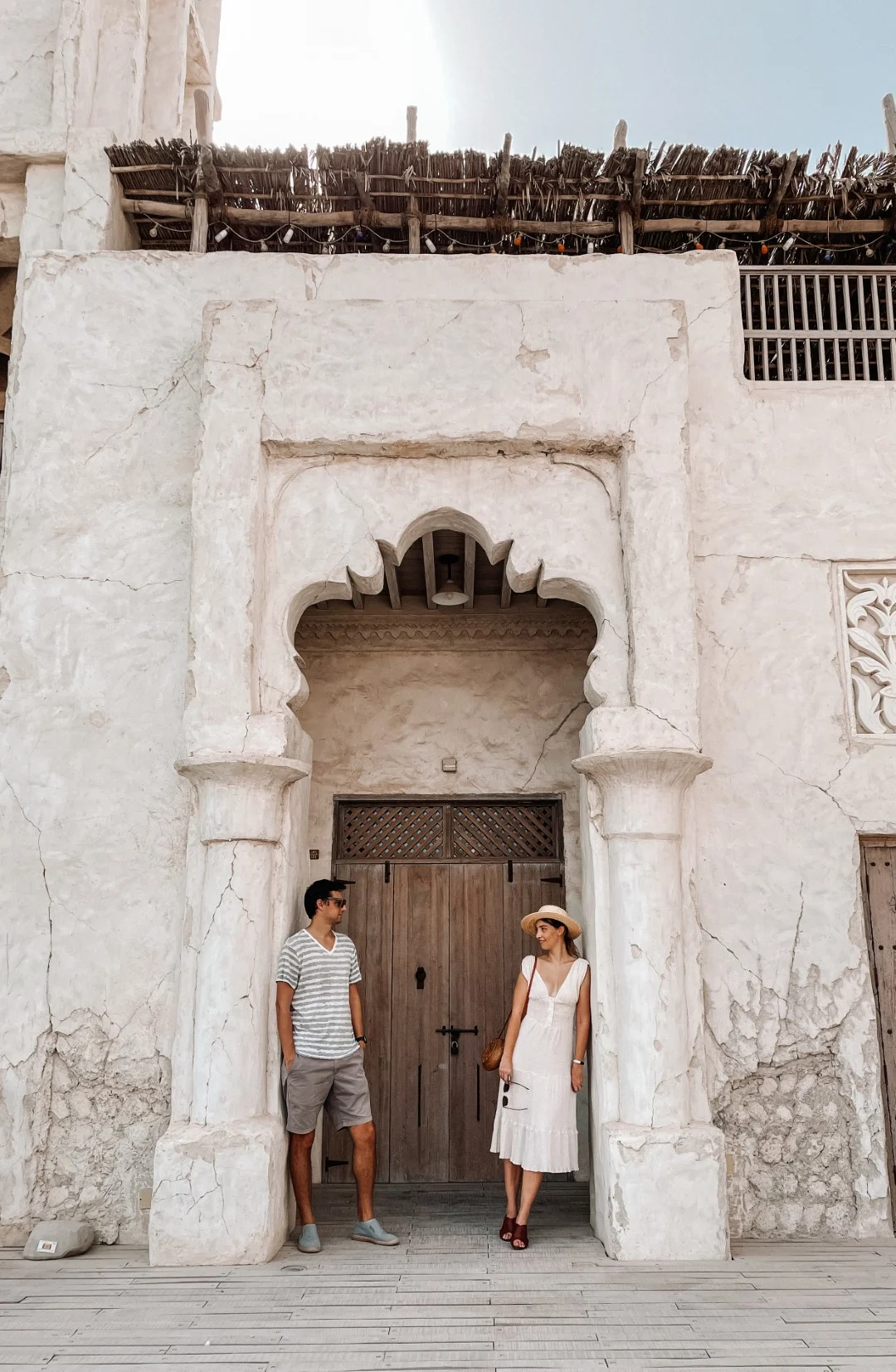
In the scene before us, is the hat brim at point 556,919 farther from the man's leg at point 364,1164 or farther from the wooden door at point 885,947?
the wooden door at point 885,947

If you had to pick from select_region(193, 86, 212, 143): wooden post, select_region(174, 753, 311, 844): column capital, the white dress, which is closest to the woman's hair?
the white dress

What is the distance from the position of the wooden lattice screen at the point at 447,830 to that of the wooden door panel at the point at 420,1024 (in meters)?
0.14

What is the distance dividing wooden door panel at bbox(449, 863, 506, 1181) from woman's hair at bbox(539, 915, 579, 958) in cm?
114

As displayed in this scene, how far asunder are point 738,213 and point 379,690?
3681 millimetres

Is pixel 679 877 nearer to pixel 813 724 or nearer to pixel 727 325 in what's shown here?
pixel 813 724

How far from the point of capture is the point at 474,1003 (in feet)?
22.4

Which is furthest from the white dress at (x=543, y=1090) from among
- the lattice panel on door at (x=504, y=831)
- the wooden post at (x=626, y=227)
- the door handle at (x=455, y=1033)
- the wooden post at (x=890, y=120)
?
the wooden post at (x=890, y=120)

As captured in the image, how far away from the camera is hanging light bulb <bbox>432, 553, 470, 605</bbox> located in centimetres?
678

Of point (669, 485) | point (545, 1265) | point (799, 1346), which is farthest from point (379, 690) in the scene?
point (799, 1346)

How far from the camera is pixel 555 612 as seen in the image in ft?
23.3

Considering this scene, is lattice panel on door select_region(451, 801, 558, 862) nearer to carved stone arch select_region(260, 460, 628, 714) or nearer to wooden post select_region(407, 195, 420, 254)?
carved stone arch select_region(260, 460, 628, 714)

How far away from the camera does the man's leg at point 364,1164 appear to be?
5.25 metres

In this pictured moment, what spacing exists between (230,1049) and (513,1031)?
1.32 meters

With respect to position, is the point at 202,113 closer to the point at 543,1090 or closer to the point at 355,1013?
the point at 355,1013
